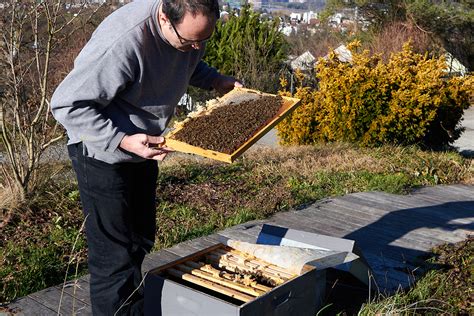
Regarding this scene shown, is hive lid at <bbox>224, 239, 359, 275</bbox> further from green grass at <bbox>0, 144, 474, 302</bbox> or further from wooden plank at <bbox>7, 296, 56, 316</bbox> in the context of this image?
wooden plank at <bbox>7, 296, 56, 316</bbox>

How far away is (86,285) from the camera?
12.8 ft

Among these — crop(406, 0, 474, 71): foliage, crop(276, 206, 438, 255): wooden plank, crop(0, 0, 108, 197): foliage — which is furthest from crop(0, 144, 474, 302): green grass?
crop(406, 0, 474, 71): foliage

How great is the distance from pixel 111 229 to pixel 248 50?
1396cm

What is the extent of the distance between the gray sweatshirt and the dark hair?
17cm

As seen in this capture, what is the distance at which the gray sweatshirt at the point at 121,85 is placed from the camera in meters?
2.55

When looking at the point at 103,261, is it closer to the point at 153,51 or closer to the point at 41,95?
the point at 153,51

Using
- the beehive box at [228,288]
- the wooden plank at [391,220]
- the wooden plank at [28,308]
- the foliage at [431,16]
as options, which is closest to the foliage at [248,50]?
the foliage at [431,16]

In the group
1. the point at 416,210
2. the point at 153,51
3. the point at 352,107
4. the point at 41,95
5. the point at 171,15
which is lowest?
the point at 416,210

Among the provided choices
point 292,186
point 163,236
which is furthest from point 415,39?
point 163,236

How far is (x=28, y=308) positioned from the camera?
3572 mm

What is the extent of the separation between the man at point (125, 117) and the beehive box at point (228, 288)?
192mm

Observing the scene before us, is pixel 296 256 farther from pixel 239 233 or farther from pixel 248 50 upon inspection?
pixel 248 50

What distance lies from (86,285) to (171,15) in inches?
84.3

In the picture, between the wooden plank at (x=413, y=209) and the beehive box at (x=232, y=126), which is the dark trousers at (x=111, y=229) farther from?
the wooden plank at (x=413, y=209)
